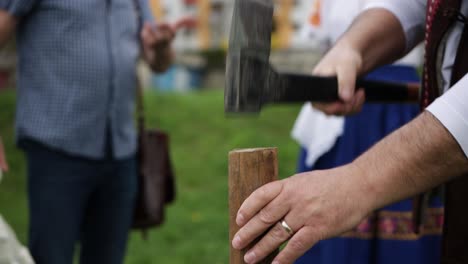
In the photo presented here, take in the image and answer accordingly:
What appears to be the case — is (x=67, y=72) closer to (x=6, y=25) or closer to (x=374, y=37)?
(x=6, y=25)

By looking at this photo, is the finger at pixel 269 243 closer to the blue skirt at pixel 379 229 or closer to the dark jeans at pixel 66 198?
the blue skirt at pixel 379 229

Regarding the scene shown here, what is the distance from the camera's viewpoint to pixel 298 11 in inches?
628

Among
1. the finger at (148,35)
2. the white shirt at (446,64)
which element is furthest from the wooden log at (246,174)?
the finger at (148,35)

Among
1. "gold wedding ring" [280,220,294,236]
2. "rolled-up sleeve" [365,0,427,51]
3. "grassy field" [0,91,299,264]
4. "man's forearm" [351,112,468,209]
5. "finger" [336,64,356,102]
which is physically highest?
"rolled-up sleeve" [365,0,427,51]

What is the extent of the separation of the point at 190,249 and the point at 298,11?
40.2 ft

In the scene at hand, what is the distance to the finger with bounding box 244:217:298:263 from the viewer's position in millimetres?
1276

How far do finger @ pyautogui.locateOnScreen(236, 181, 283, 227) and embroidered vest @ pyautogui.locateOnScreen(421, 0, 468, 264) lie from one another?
47 cm

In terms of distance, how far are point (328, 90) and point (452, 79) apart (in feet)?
1.06

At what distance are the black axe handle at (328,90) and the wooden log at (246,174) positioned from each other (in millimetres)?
195

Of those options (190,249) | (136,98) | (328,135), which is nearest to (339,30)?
(328,135)

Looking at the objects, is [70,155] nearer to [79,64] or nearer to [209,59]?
[79,64]

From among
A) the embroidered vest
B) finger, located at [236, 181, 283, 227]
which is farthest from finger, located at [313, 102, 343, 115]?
finger, located at [236, 181, 283, 227]

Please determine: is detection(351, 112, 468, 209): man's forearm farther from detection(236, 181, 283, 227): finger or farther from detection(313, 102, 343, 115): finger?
detection(313, 102, 343, 115): finger

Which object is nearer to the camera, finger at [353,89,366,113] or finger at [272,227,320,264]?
finger at [272,227,320,264]
